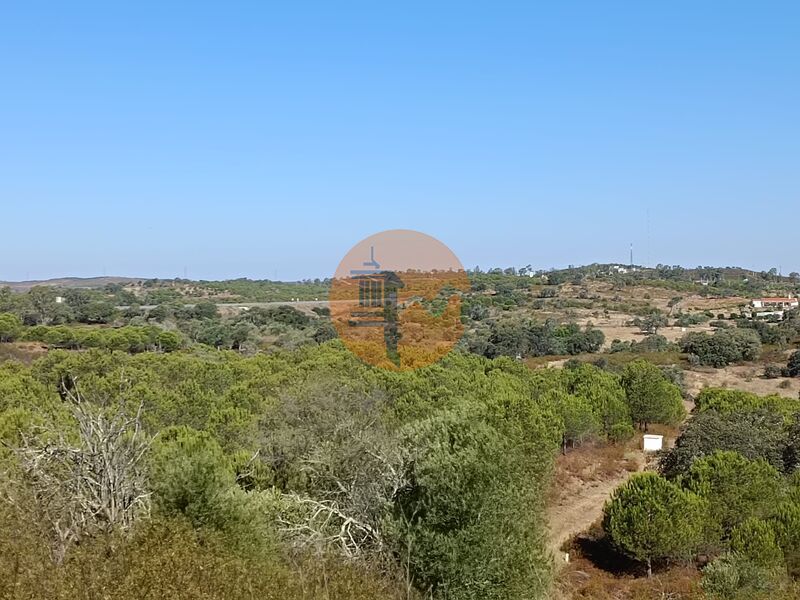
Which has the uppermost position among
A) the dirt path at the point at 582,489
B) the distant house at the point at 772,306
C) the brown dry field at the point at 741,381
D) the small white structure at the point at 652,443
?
the distant house at the point at 772,306

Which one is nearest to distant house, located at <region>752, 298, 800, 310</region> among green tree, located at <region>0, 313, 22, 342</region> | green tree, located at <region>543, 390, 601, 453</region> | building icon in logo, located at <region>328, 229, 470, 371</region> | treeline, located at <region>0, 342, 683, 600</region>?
building icon in logo, located at <region>328, 229, 470, 371</region>

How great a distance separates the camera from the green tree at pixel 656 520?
591 inches

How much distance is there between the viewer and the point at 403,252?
25516 millimetres

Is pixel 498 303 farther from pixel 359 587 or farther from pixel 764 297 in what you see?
pixel 359 587

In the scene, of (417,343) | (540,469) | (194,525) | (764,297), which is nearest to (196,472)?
(194,525)

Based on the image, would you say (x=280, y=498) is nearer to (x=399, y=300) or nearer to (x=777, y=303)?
(x=399, y=300)

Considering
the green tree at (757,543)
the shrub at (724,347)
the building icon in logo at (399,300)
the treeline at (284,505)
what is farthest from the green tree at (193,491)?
the shrub at (724,347)

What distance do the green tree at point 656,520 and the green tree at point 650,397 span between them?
14036 millimetres

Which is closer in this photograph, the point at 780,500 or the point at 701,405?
the point at 780,500

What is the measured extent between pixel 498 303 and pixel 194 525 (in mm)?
69006

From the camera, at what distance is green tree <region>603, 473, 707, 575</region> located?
15.0 meters

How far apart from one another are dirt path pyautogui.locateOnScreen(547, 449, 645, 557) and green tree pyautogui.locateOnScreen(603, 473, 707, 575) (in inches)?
86.7

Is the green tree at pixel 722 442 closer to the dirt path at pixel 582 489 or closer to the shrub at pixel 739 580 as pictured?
the dirt path at pixel 582 489

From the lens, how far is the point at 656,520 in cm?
1503
